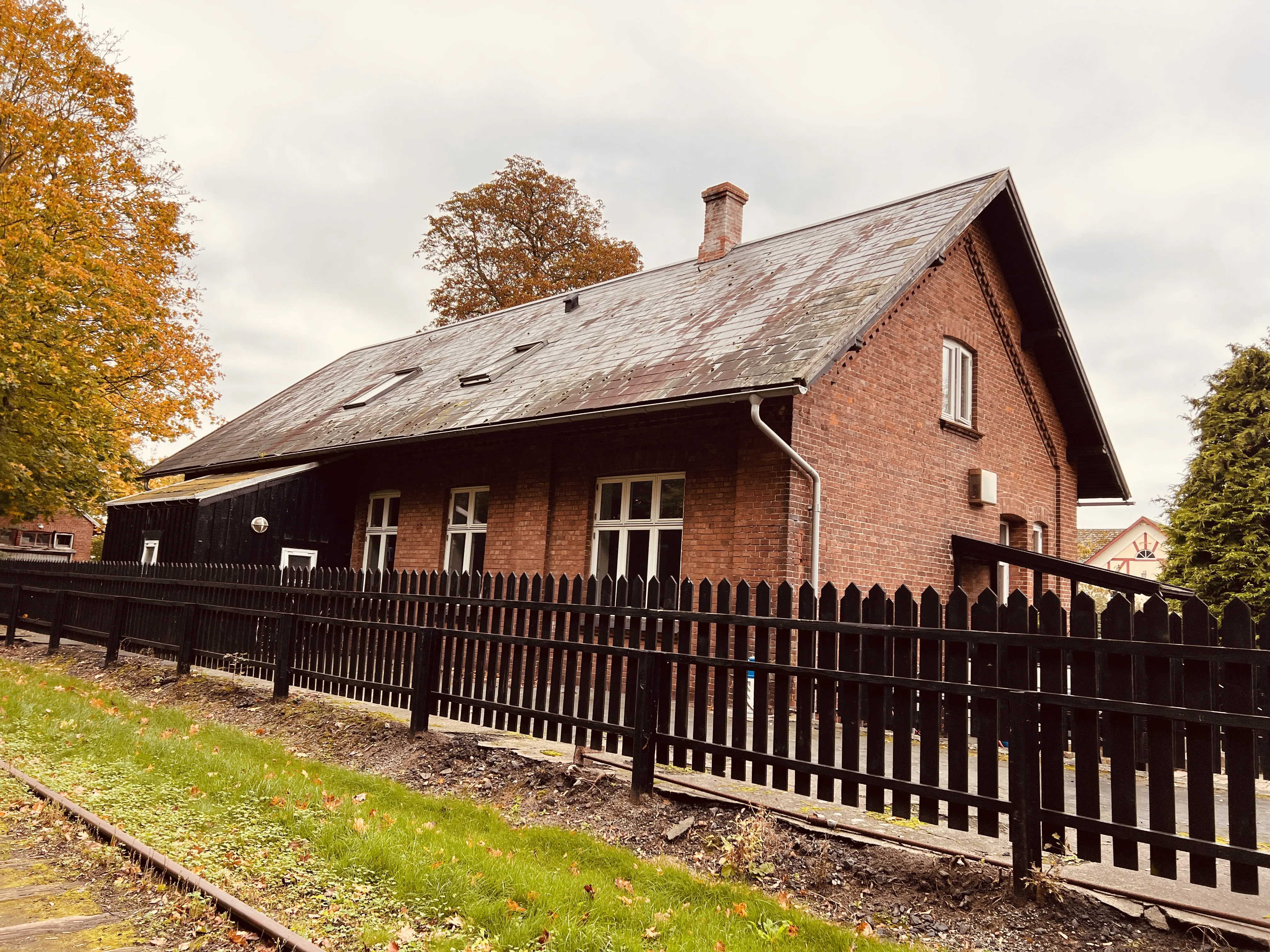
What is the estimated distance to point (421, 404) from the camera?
49.0 ft

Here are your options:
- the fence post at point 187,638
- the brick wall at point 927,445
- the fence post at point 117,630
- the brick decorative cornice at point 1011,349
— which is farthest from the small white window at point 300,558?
the brick decorative cornice at point 1011,349

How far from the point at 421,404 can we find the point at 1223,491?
2046 centimetres

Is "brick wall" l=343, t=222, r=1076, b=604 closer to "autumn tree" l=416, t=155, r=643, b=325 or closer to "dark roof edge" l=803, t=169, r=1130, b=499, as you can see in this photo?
"dark roof edge" l=803, t=169, r=1130, b=499

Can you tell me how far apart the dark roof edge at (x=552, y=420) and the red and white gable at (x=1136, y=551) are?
164 ft

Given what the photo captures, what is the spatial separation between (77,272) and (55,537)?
149ft

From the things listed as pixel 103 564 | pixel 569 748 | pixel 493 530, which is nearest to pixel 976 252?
pixel 493 530

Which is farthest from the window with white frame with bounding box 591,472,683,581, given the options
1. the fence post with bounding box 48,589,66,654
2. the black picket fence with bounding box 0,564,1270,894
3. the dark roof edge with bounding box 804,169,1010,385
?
the fence post with bounding box 48,589,66,654

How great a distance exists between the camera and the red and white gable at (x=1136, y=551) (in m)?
53.3

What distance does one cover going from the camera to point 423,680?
727 cm

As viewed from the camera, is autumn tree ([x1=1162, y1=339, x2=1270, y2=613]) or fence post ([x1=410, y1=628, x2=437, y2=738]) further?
autumn tree ([x1=1162, y1=339, x2=1270, y2=613])

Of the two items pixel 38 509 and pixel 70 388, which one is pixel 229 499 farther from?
pixel 38 509

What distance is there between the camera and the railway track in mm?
3322

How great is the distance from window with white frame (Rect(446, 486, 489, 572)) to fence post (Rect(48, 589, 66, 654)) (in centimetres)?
564

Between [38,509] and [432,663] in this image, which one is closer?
[432,663]
